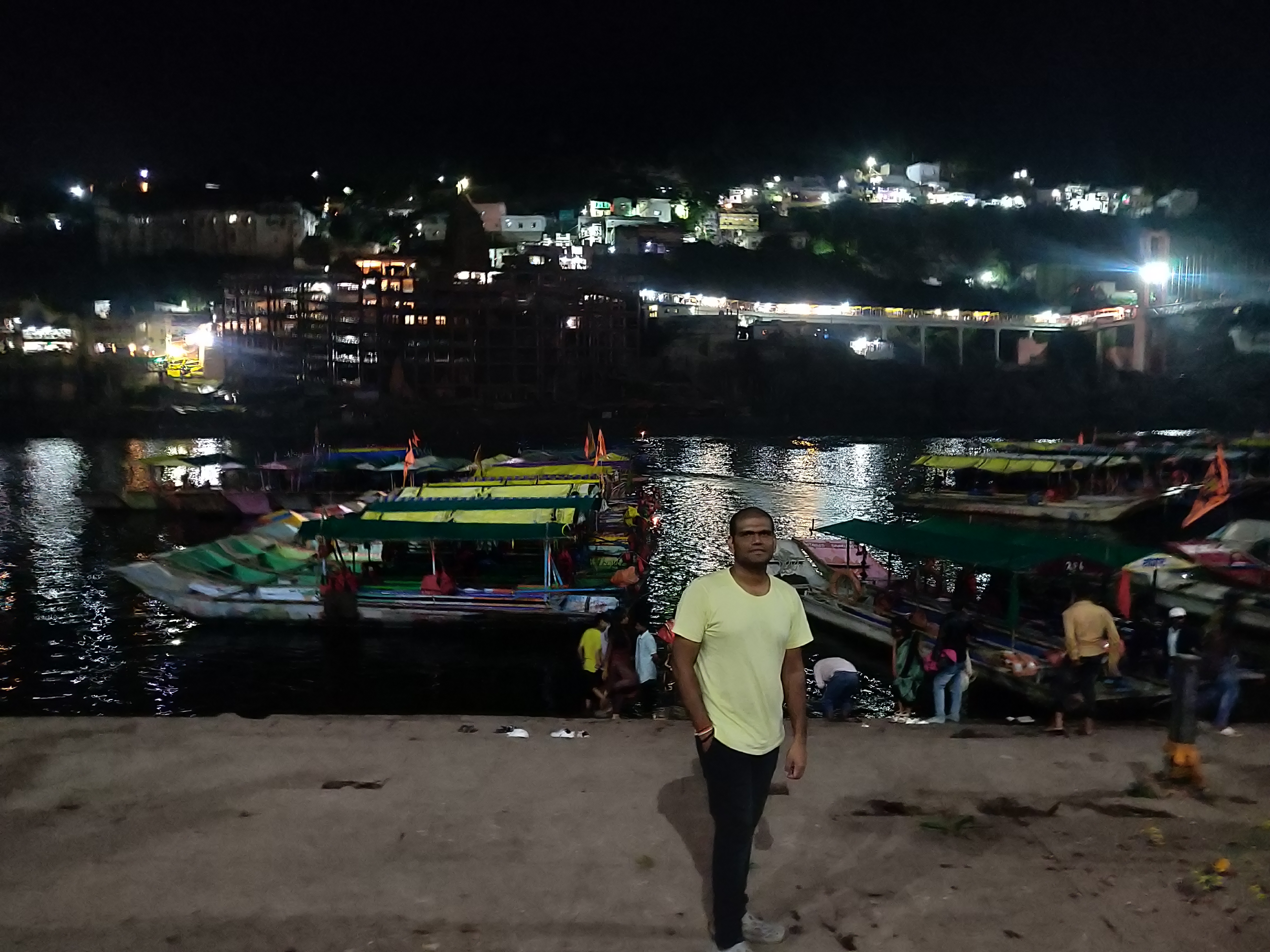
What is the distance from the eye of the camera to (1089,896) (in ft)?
15.9

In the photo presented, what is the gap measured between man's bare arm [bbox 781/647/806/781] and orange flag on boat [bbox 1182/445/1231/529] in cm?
3278

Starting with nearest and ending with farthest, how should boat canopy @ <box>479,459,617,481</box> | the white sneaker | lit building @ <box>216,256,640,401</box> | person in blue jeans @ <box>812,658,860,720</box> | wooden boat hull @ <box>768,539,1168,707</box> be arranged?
the white sneaker < person in blue jeans @ <box>812,658,860,720</box> < wooden boat hull @ <box>768,539,1168,707</box> < boat canopy @ <box>479,459,617,481</box> < lit building @ <box>216,256,640,401</box>

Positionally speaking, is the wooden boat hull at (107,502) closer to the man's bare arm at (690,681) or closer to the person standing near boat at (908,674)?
the person standing near boat at (908,674)

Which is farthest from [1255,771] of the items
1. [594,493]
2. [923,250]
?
[923,250]

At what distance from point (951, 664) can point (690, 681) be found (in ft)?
25.0

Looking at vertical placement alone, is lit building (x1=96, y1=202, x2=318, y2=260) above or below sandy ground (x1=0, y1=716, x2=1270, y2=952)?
above

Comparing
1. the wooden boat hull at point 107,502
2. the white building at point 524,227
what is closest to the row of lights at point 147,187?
the white building at point 524,227

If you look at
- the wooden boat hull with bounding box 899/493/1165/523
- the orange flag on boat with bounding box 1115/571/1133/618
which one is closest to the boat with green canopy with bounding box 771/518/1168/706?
the orange flag on boat with bounding box 1115/571/1133/618

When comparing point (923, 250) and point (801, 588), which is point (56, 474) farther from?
point (923, 250)

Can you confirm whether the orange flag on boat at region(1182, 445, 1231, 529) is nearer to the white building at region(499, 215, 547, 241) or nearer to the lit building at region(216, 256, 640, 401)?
the lit building at region(216, 256, 640, 401)

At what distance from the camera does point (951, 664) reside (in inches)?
427

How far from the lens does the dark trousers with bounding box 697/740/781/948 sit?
4.13 meters

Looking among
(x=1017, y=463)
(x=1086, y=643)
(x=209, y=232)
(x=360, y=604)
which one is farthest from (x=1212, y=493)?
(x=209, y=232)

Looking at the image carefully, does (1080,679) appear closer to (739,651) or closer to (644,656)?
(644,656)
